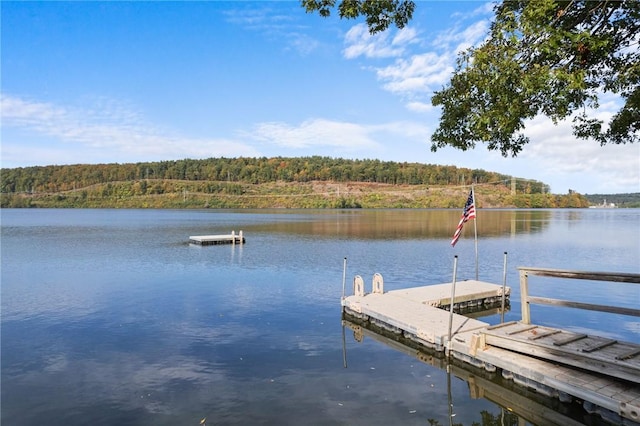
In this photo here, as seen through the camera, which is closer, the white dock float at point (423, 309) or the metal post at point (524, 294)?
the metal post at point (524, 294)

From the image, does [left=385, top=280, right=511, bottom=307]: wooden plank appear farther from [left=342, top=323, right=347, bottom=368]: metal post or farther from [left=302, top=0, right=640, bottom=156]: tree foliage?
[left=302, top=0, right=640, bottom=156]: tree foliage

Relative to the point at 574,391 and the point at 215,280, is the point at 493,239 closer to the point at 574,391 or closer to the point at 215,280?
the point at 215,280

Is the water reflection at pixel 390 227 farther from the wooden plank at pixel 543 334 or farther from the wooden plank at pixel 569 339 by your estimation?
the wooden plank at pixel 569 339

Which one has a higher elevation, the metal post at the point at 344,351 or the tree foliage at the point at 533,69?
the tree foliage at the point at 533,69

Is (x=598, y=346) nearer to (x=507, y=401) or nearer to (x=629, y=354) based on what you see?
(x=629, y=354)

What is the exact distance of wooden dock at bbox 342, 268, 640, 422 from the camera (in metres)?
8.59

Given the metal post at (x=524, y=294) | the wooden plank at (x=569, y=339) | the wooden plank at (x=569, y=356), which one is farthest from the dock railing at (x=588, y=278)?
the wooden plank at (x=569, y=356)

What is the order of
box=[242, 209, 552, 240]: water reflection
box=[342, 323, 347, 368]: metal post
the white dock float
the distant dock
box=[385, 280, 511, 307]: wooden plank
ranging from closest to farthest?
box=[342, 323, 347, 368]: metal post
the white dock float
box=[385, 280, 511, 307]: wooden plank
the distant dock
box=[242, 209, 552, 240]: water reflection

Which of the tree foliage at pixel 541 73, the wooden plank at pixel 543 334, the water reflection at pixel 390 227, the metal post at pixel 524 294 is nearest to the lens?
the tree foliage at pixel 541 73

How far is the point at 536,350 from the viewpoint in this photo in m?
10.2

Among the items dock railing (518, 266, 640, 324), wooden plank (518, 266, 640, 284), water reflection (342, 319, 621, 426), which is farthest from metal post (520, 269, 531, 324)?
water reflection (342, 319, 621, 426)

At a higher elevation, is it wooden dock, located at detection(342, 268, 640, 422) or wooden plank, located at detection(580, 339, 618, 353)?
wooden plank, located at detection(580, 339, 618, 353)

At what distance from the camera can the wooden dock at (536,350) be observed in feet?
28.2

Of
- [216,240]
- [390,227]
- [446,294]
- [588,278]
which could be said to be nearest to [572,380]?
[588,278]
